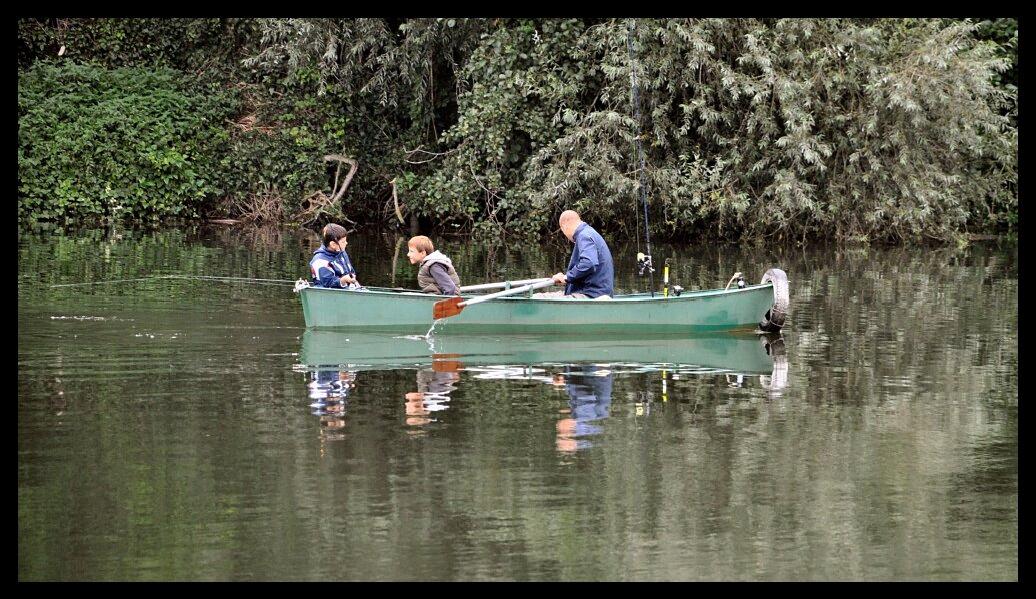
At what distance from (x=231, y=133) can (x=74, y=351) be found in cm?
1988

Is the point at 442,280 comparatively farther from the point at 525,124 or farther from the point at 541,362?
the point at 525,124

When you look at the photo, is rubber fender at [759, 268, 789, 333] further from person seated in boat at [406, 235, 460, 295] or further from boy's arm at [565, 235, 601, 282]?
person seated in boat at [406, 235, 460, 295]

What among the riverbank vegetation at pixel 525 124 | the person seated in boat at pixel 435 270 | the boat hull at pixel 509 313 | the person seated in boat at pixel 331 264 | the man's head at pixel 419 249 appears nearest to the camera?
the man's head at pixel 419 249

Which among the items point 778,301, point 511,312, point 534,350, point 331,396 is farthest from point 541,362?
point 778,301

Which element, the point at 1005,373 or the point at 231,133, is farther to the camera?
the point at 231,133

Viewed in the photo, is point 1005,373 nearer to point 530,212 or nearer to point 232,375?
point 232,375

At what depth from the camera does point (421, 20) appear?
3158 cm

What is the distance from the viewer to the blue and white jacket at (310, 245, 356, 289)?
17.3 meters

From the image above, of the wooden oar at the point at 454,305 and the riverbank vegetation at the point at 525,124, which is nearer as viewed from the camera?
the wooden oar at the point at 454,305

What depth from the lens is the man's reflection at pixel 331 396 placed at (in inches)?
465

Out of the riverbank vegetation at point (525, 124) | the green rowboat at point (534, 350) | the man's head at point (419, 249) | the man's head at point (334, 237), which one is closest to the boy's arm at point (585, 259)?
the green rowboat at point (534, 350)

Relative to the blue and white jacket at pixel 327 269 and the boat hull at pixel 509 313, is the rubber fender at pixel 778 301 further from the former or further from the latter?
the blue and white jacket at pixel 327 269

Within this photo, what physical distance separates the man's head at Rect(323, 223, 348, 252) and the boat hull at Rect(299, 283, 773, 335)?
630mm
